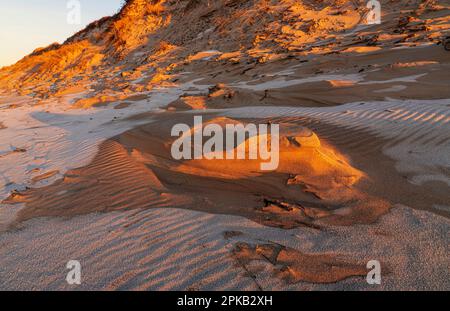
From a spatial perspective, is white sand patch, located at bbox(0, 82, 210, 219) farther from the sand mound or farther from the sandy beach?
the sand mound

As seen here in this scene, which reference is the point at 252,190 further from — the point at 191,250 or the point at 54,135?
the point at 54,135

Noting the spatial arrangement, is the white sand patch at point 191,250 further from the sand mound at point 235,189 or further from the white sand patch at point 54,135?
the white sand patch at point 54,135

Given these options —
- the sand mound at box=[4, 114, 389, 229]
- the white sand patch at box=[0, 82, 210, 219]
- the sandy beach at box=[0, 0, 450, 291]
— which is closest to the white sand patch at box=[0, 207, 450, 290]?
the sandy beach at box=[0, 0, 450, 291]

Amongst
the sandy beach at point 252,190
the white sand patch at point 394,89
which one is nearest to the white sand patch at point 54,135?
the sandy beach at point 252,190

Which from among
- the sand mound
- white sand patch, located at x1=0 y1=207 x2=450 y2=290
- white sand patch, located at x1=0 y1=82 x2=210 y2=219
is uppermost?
white sand patch, located at x1=0 y1=82 x2=210 y2=219

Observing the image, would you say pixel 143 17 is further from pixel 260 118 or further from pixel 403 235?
pixel 403 235

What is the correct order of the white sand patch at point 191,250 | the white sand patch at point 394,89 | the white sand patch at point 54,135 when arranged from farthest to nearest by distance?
the white sand patch at point 394,89
the white sand patch at point 54,135
the white sand patch at point 191,250

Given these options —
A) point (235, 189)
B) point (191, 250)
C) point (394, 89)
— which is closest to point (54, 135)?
point (235, 189)

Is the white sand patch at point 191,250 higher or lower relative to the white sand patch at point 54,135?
lower

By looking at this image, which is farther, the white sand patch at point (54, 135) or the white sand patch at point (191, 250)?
the white sand patch at point (54, 135)

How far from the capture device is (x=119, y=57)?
19375 millimetres

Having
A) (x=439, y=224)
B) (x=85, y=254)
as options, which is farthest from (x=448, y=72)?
(x=85, y=254)
